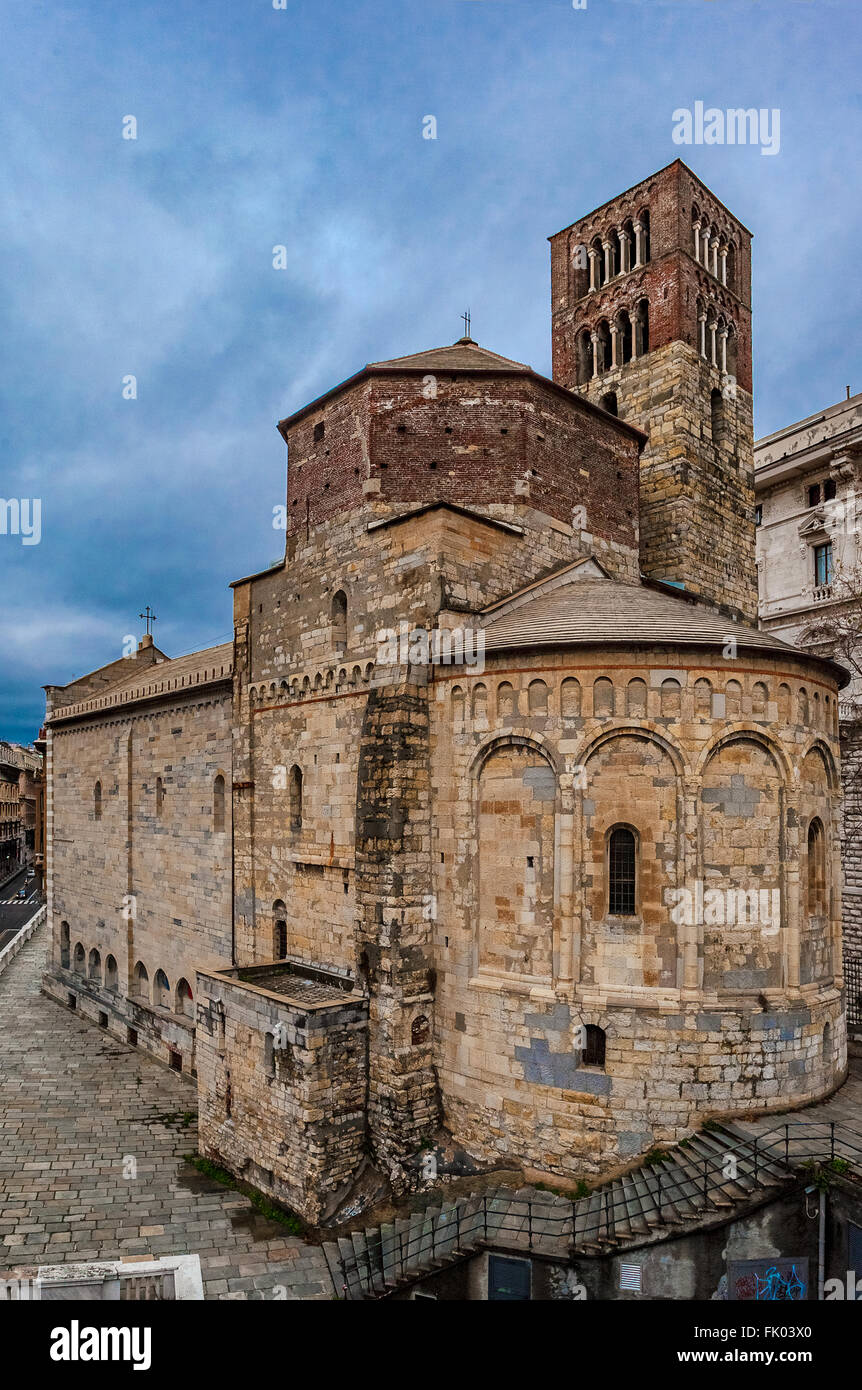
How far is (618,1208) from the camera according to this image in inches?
478

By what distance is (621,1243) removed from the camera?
1135cm

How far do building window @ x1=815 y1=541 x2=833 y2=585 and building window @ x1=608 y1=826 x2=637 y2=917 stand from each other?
20.1 metres

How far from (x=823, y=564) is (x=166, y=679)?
76.1ft

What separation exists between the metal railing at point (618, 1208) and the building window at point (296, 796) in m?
8.29

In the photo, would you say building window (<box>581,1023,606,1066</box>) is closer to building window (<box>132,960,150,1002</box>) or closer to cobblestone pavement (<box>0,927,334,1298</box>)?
cobblestone pavement (<box>0,927,334,1298</box>)

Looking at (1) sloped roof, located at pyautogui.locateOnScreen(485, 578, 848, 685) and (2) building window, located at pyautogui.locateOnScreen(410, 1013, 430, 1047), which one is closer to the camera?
(1) sloped roof, located at pyautogui.locateOnScreen(485, 578, 848, 685)

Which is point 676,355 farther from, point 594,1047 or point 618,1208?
point 618,1208

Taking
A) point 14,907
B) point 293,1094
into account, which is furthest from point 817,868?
point 14,907

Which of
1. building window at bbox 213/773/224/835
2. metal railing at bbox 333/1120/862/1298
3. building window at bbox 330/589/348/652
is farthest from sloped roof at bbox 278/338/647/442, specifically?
metal railing at bbox 333/1120/862/1298

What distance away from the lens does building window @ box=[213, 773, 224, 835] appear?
22.5m

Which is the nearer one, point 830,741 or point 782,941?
point 782,941
